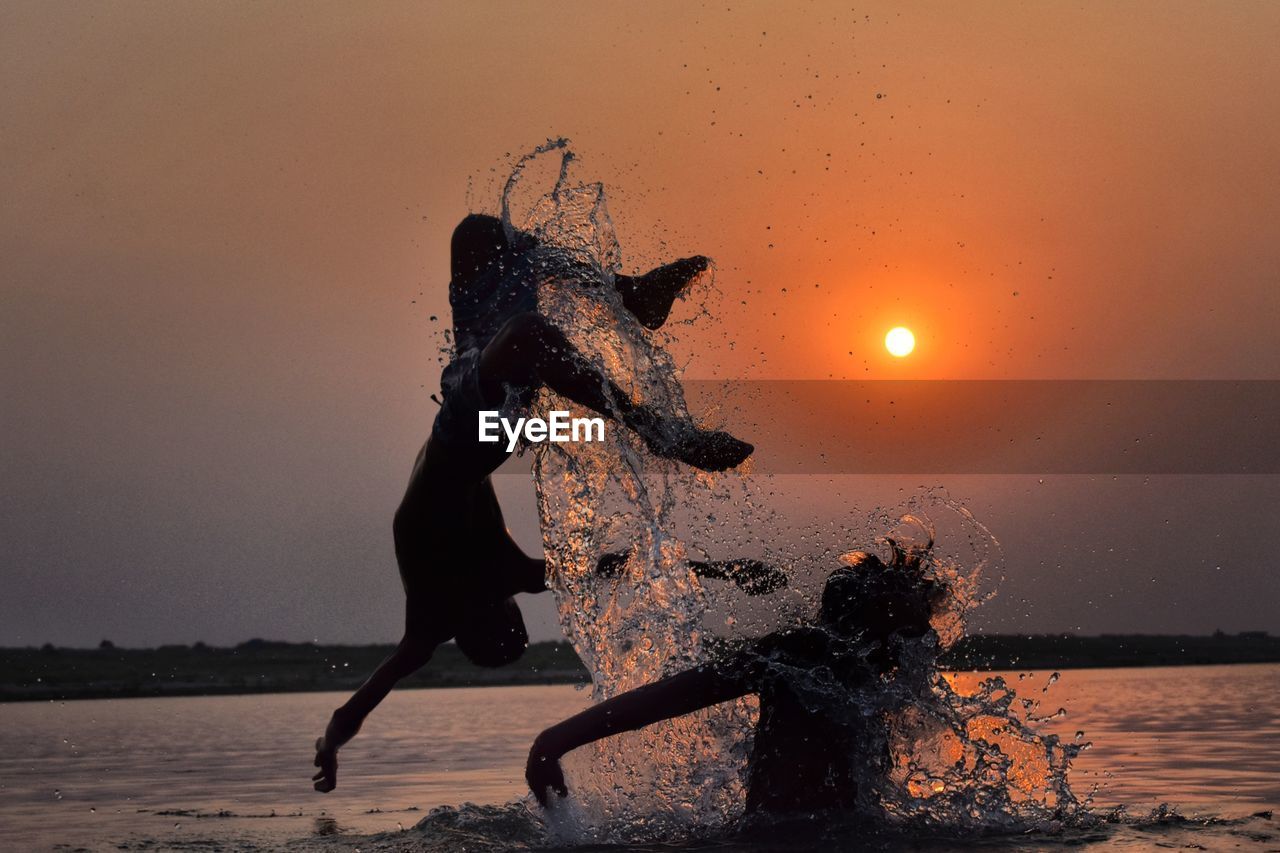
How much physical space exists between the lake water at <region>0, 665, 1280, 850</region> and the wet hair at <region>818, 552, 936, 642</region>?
3.39 ft

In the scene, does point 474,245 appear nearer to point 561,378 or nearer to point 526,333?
point 526,333

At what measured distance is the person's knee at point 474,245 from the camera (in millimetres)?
6402

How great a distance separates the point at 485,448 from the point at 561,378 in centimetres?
78

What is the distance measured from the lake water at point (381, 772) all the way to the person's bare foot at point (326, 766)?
8.1 inches

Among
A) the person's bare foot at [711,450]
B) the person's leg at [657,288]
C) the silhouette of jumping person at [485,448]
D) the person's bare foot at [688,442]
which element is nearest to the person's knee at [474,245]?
the silhouette of jumping person at [485,448]

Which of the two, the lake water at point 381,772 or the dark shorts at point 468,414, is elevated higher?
the dark shorts at point 468,414

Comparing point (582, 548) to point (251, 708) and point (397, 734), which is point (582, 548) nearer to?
point (397, 734)

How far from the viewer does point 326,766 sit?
7074mm

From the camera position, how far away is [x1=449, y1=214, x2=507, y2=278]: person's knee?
640 centimetres

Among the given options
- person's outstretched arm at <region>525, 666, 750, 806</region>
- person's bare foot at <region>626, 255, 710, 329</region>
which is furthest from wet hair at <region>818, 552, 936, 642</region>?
person's bare foot at <region>626, 255, 710, 329</region>

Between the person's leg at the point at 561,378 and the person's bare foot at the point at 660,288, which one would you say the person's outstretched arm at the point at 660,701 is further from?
the person's bare foot at the point at 660,288

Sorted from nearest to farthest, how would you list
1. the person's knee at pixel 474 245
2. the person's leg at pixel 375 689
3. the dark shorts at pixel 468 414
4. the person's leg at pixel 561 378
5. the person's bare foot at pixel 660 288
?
the person's leg at pixel 561 378
the dark shorts at pixel 468 414
the person's knee at pixel 474 245
the person's bare foot at pixel 660 288
the person's leg at pixel 375 689

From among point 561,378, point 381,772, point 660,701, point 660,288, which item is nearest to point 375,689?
point 561,378

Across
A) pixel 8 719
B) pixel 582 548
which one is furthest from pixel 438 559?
pixel 8 719
